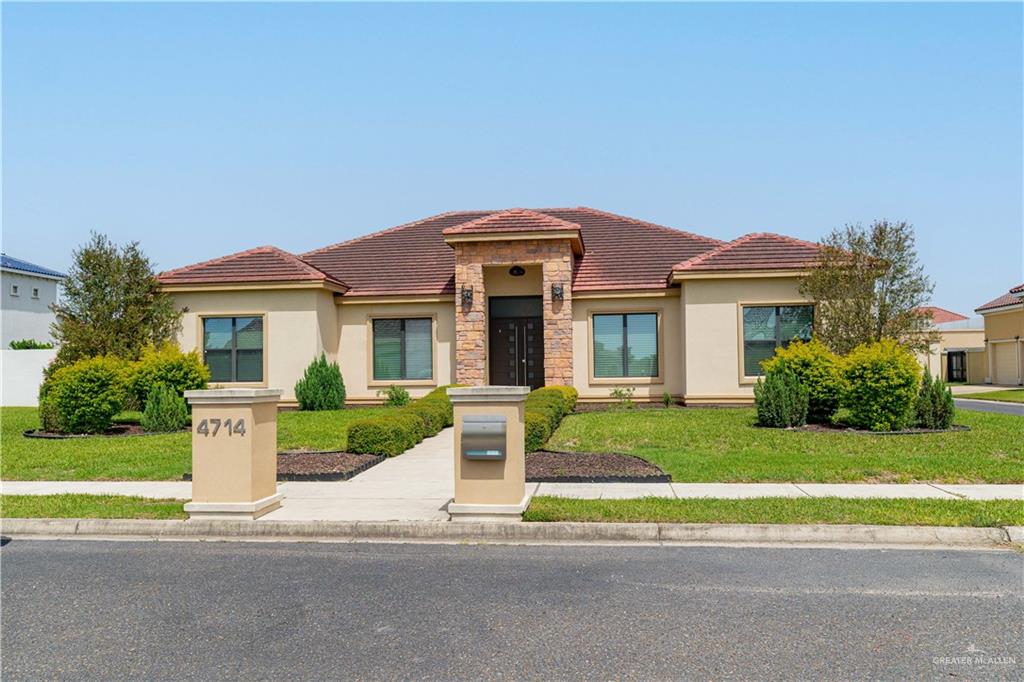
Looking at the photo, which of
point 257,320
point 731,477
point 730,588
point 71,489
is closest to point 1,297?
point 257,320

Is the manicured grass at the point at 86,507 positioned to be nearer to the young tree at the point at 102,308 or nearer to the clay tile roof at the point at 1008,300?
the young tree at the point at 102,308

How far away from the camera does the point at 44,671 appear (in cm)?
470

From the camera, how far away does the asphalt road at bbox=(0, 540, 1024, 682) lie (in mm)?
4707

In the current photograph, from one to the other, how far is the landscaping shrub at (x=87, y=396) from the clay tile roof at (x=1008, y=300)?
126ft

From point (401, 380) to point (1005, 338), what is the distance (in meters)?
35.0

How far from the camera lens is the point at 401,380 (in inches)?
943

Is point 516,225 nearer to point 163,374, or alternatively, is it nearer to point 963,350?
point 163,374

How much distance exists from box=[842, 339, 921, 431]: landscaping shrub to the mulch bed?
30.4ft

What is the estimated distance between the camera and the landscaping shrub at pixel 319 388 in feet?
72.2

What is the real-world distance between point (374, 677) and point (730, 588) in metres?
3.07

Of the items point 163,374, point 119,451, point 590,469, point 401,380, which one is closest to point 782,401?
point 590,469

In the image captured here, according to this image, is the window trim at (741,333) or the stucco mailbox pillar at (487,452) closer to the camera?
the stucco mailbox pillar at (487,452)

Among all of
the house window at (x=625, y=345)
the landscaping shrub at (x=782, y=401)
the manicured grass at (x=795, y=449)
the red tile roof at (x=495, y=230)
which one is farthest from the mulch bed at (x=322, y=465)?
the house window at (x=625, y=345)

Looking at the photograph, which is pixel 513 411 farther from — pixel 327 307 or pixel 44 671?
pixel 327 307
